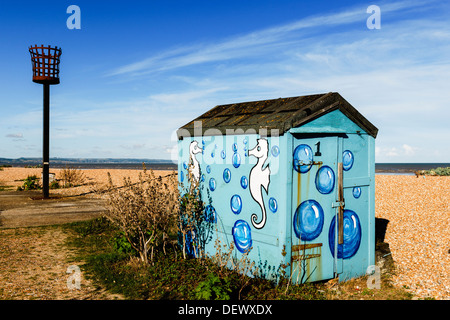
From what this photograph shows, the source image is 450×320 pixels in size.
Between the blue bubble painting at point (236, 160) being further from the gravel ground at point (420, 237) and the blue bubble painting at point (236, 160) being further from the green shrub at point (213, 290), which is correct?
the gravel ground at point (420, 237)

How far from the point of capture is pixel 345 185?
20.9ft

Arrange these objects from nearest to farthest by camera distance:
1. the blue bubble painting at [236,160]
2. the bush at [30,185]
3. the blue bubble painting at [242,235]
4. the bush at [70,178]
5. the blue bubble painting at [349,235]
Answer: the blue bubble painting at [349,235], the blue bubble painting at [242,235], the blue bubble painting at [236,160], the bush at [30,185], the bush at [70,178]

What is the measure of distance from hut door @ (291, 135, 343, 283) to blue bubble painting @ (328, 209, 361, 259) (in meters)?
0.07

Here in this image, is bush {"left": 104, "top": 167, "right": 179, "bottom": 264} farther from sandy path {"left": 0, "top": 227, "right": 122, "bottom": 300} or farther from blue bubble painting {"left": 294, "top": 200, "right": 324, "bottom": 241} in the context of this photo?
blue bubble painting {"left": 294, "top": 200, "right": 324, "bottom": 241}

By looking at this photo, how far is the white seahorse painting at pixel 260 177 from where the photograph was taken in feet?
19.7

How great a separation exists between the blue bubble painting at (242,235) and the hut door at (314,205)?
3.04 ft

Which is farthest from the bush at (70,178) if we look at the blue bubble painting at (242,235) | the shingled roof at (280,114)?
the blue bubble painting at (242,235)

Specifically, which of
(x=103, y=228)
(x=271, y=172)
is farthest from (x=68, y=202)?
(x=271, y=172)

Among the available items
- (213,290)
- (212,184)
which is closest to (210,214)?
(212,184)

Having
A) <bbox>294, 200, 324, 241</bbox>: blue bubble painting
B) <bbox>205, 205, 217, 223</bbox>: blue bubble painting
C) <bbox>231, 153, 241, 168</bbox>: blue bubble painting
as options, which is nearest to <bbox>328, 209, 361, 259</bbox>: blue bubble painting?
<bbox>294, 200, 324, 241</bbox>: blue bubble painting

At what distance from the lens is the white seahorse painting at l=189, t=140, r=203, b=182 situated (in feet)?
25.2

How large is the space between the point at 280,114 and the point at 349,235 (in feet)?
8.44

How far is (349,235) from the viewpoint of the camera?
21.1 ft
